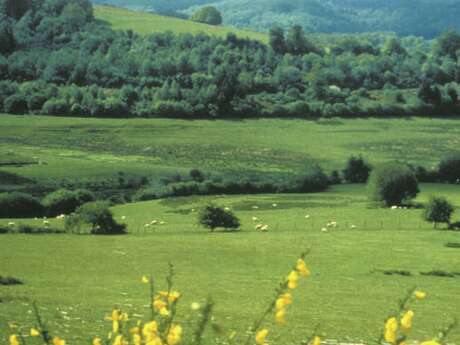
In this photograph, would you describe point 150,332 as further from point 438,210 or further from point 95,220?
point 438,210

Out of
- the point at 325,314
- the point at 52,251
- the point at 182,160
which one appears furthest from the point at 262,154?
the point at 325,314

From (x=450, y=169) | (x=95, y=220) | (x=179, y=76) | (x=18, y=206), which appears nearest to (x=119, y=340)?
(x=95, y=220)

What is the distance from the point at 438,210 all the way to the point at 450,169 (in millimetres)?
36026

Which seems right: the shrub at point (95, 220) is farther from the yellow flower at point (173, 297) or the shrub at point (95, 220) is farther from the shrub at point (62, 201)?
the yellow flower at point (173, 297)

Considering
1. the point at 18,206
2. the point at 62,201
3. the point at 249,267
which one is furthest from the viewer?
the point at 62,201

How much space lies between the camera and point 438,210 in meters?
67.9

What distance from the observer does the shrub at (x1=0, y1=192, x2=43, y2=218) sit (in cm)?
7338

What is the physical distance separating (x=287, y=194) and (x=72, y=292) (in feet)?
189

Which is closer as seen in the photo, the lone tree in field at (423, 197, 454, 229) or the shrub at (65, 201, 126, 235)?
the shrub at (65, 201, 126, 235)

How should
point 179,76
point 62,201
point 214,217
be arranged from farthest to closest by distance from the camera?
point 179,76, point 62,201, point 214,217

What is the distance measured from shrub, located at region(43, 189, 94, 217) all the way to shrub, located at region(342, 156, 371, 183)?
113 ft

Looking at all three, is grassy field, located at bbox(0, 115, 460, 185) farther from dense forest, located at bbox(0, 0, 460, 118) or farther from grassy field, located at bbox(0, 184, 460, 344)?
grassy field, located at bbox(0, 184, 460, 344)

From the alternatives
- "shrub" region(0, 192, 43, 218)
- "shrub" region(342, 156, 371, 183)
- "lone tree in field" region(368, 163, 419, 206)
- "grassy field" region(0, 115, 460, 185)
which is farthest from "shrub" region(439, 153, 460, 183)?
"shrub" region(0, 192, 43, 218)

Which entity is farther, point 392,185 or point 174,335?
point 392,185
